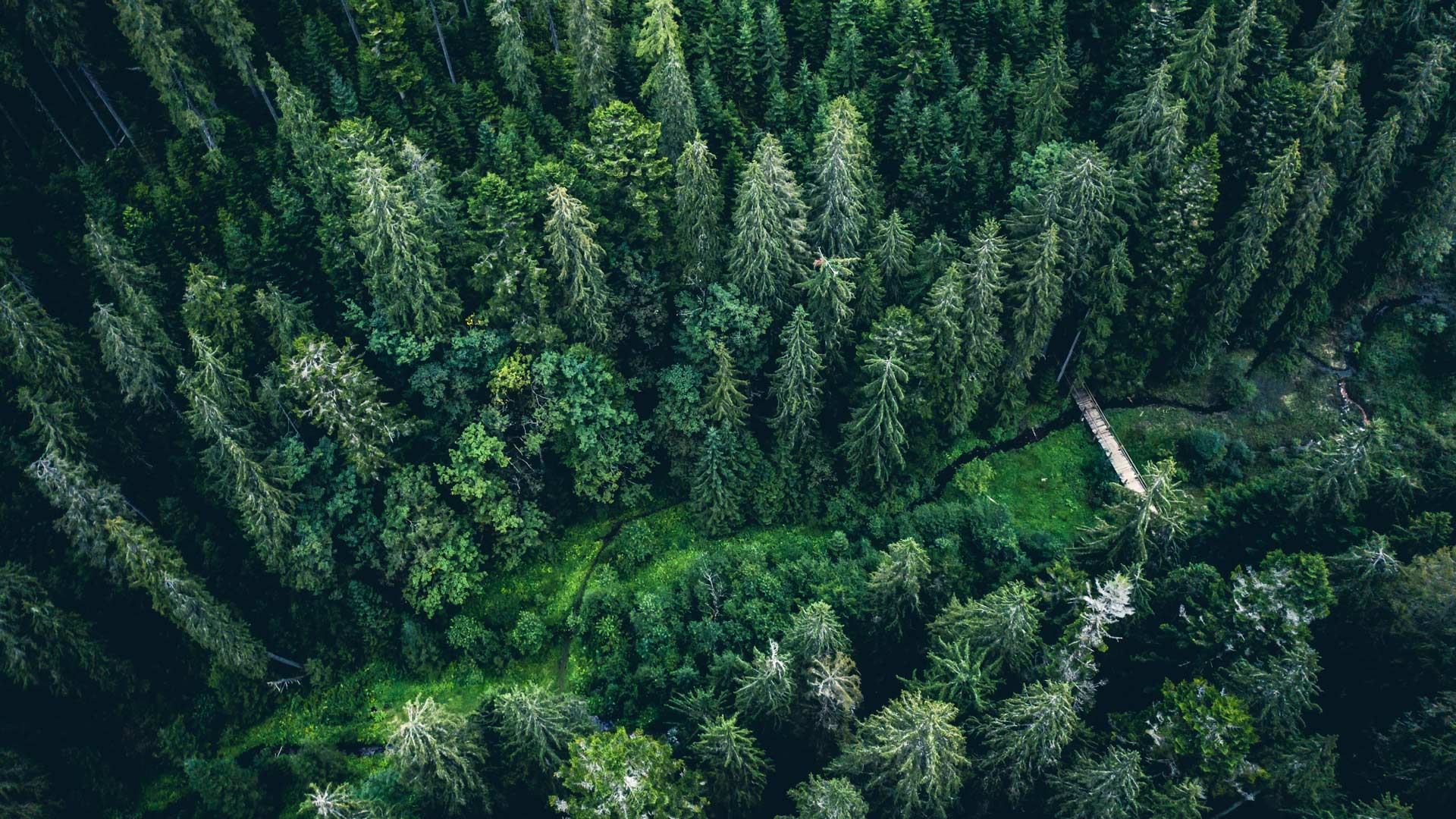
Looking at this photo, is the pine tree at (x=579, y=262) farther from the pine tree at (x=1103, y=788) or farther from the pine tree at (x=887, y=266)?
the pine tree at (x=1103, y=788)

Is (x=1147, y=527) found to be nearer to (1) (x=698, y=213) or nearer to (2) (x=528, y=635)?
(1) (x=698, y=213)

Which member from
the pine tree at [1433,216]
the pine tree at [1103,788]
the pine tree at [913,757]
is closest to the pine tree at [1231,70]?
the pine tree at [1433,216]

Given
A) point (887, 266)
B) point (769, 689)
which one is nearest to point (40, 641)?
point (769, 689)

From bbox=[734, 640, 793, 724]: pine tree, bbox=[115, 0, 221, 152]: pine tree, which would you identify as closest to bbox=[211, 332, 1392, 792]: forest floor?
bbox=[734, 640, 793, 724]: pine tree

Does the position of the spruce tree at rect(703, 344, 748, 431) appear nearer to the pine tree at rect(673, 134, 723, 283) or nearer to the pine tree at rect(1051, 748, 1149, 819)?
the pine tree at rect(673, 134, 723, 283)

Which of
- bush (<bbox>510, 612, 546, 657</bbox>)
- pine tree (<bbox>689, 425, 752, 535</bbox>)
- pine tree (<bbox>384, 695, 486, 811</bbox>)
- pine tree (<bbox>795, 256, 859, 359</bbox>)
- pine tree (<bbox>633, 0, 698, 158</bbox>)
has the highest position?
pine tree (<bbox>633, 0, 698, 158</bbox>)

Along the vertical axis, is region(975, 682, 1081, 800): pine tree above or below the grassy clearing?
above
